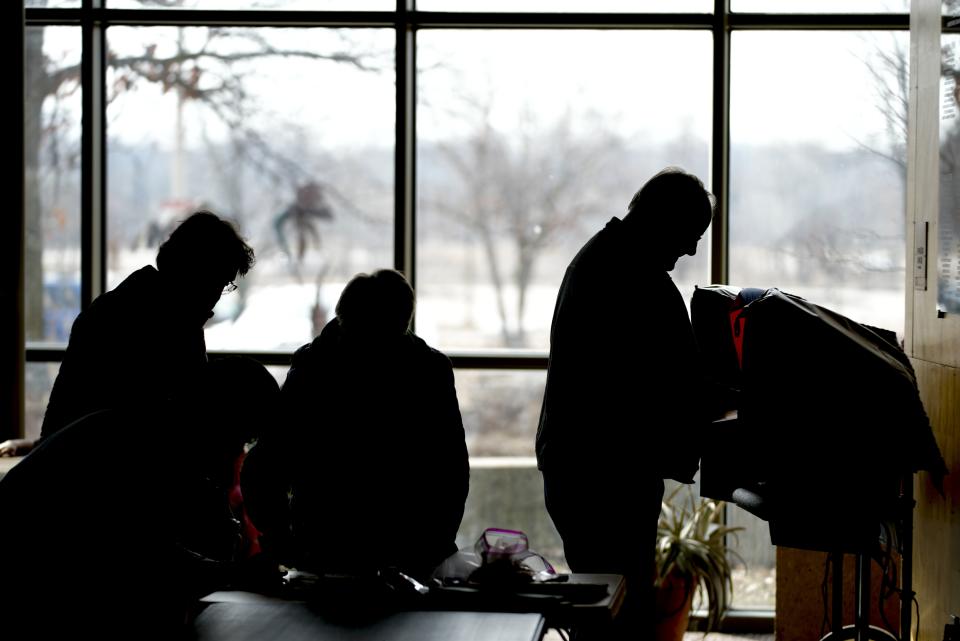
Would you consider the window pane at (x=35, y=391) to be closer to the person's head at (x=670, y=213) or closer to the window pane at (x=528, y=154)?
the window pane at (x=528, y=154)

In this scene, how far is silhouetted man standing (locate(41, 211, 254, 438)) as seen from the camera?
2.50 m

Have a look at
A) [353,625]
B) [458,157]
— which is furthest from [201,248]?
[458,157]

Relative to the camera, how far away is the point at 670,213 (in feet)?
9.86

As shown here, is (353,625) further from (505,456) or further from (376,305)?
(505,456)

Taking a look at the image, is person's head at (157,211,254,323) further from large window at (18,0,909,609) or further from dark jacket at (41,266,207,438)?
large window at (18,0,909,609)

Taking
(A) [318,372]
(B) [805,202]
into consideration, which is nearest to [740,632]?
(B) [805,202]

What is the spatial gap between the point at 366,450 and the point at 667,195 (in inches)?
40.2

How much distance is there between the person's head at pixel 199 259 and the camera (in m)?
2.65

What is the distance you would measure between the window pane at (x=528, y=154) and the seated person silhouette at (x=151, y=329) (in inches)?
87.4

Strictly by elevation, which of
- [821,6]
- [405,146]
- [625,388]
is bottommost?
[625,388]

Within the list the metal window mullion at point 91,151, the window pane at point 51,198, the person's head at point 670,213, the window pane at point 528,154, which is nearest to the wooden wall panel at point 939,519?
the person's head at point 670,213

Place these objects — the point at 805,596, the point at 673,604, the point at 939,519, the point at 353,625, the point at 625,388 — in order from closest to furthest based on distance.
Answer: the point at 353,625, the point at 625,388, the point at 939,519, the point at 805,596, the point at 673,604

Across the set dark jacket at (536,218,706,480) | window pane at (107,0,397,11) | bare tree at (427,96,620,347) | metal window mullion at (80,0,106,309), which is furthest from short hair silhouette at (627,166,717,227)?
metal window mullion at (80,0,106,309)

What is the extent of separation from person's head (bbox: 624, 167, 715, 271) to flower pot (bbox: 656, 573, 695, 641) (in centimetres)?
175
